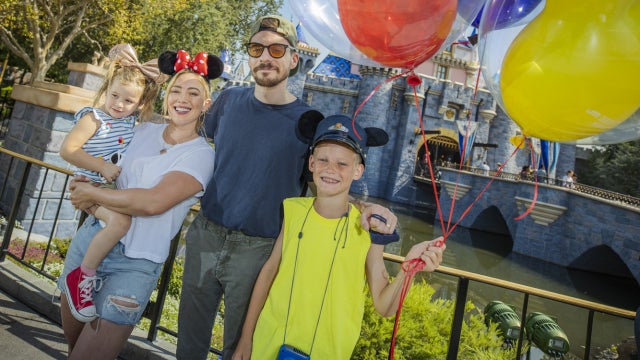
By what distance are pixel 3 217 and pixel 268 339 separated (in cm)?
445

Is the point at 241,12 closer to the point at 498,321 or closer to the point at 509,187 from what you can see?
the point at 509,187

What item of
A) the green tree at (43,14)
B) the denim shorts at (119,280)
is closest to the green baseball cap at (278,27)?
the denim shorts at (119,280)

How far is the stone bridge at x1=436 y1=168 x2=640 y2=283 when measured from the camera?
34.6 ft

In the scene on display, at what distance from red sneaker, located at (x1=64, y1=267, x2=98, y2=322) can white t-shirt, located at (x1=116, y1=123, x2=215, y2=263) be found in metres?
0.17

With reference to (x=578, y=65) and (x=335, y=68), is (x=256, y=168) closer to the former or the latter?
(x=578, y=65)

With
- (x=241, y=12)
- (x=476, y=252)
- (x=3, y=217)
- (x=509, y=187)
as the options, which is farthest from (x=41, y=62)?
(x=509, y=187)

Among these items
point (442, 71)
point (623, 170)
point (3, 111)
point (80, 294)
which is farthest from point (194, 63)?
point (442, 71)

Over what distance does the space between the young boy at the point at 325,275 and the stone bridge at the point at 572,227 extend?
965cm

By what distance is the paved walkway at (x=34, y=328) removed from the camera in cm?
199

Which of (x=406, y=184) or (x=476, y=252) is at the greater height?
(x=406, y=184)

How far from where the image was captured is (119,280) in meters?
1.36

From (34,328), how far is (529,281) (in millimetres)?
12110

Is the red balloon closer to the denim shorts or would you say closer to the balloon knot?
the balloon knot

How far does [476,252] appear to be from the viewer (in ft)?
45.8
